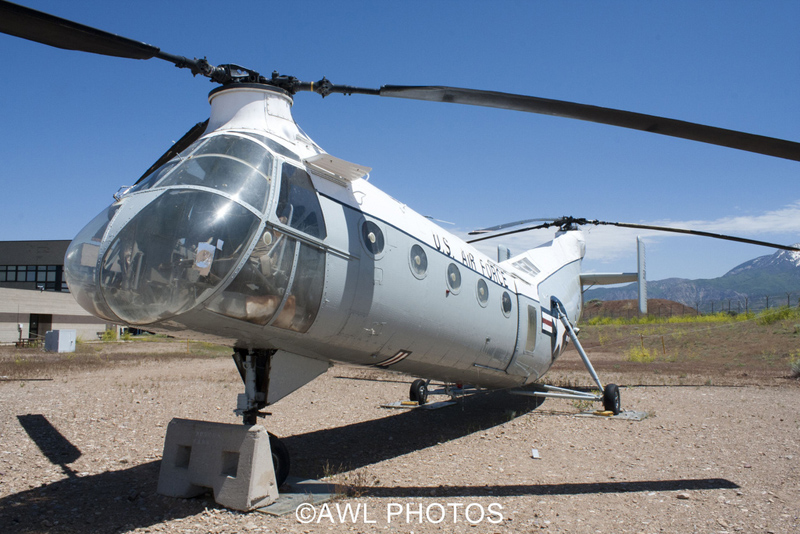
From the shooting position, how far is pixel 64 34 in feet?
13.8

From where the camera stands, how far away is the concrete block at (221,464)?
531 centimetres

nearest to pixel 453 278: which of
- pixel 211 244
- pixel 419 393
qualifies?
pixel 211 244

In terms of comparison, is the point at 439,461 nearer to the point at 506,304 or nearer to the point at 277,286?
the point at 506,304

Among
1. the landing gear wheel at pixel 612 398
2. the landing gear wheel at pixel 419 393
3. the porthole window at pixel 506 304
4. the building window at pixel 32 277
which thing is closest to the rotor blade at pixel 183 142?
the porthole window at pixel 506 304

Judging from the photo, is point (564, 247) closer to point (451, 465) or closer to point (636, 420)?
point (636, 420)

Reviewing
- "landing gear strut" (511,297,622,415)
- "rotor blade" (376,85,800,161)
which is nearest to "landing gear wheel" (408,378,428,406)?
"landing gear strut" (511,297,622,415)

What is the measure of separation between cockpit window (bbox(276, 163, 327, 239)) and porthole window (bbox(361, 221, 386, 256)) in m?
0.67

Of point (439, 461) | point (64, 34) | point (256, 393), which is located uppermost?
point (64, 34)

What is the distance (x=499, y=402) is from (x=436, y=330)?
23.0 feet

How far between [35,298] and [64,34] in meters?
41.7

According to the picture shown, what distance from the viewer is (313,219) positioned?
5.41 m

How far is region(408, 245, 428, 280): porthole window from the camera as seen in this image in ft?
22.0

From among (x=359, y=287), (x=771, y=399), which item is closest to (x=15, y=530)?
(x=359, y=287)

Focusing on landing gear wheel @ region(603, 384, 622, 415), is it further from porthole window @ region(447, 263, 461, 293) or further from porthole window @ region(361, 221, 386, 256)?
porthole window @ region(361, 221, 386, 256)
